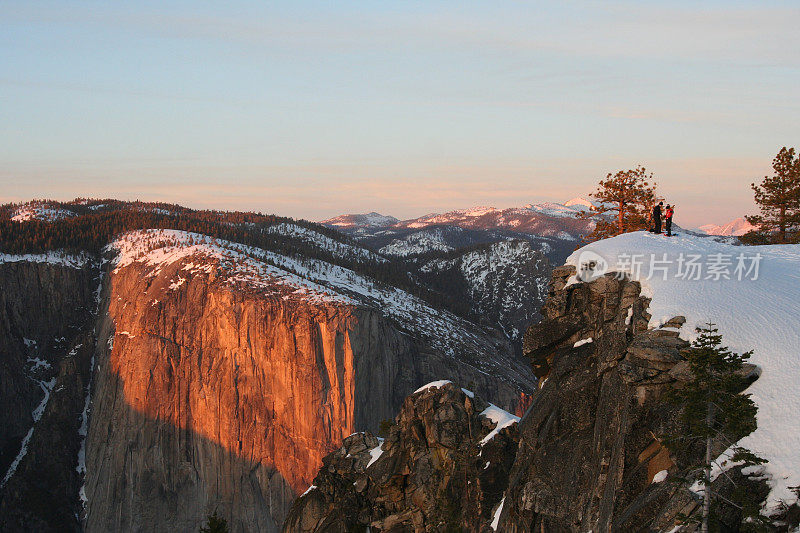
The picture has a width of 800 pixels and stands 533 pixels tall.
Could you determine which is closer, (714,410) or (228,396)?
(714,410)

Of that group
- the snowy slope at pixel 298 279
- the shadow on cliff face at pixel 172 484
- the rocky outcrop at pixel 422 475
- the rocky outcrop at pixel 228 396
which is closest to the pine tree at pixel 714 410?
the rocky outcrop at pixel 422 475

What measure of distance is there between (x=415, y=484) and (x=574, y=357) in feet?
58.3

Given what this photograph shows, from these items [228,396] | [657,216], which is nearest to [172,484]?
[228,396]

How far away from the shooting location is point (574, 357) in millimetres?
34188

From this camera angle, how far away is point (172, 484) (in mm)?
124250

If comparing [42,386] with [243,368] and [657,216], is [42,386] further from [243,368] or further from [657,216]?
[657,216]

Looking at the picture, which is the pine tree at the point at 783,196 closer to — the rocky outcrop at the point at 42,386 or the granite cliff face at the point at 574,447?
the granite cliff face at the point at 574,447

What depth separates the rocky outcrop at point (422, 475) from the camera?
41.6 meters

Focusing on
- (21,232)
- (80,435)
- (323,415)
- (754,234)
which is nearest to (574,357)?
(754,234)

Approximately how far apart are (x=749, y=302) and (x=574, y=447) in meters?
9.78

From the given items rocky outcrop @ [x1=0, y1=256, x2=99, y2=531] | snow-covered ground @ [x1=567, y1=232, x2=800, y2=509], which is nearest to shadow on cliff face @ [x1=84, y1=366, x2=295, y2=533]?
rocky outcrop @ [x1=0, y1=256, x2=99, y2=531]

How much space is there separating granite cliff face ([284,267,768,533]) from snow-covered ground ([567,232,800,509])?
2.74 feet

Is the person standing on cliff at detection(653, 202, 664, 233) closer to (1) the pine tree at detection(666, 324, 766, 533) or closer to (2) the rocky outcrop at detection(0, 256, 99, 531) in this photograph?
(1) the pine tree at detection(666, 324, 766, 533)

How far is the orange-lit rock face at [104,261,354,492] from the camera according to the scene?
120938 mm
